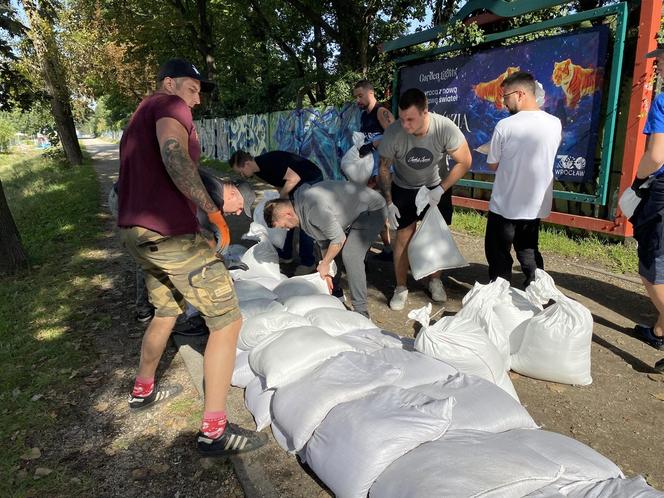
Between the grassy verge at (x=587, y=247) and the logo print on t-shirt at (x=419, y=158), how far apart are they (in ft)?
8.31

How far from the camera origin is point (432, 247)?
3939 millimetres

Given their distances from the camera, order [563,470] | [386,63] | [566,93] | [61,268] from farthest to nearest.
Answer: [386,63] < [566,93] < [61,268] < [563,470]

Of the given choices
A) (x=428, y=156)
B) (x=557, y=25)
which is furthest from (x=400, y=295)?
(x=557, y=25)

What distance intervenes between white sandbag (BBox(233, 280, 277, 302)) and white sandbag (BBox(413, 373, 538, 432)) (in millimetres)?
1517

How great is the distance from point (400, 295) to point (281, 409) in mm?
2011

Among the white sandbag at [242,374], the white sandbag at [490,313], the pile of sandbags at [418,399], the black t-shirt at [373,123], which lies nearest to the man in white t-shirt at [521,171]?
the pile of sandbags at [418,399]

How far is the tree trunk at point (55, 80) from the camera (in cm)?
1383

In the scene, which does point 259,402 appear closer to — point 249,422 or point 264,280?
point 249,422

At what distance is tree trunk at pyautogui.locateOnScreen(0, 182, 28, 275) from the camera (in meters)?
5.07

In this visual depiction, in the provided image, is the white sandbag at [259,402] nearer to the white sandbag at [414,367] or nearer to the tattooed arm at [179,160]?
the white sandbag at [414,367]

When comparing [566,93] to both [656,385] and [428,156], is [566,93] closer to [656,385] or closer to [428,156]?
[428,156]

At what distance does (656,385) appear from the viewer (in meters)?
2.82

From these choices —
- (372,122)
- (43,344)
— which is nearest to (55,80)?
(372,122)

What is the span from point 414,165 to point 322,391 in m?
2.28
